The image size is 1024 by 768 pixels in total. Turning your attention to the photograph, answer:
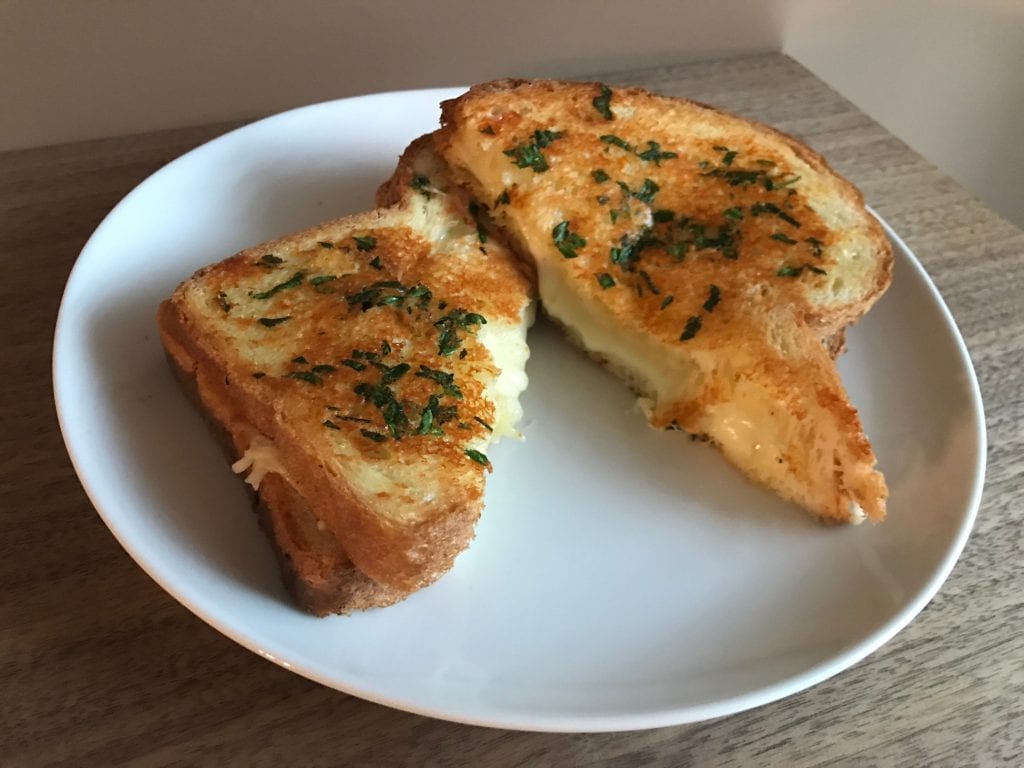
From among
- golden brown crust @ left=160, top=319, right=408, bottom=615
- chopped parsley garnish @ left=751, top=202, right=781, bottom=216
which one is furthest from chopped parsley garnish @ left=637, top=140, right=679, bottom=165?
golden brown crust @ left=160, top=319, right=408, bottom=615

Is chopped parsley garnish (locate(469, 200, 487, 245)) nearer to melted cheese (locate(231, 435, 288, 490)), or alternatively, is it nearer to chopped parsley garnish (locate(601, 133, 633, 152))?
chopped parsley garnish (locate(601, 133, 633, 152))

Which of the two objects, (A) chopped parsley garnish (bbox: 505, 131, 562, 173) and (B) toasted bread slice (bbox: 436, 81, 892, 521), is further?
(A) chopped parsley garnish (bbox: 505, 131, 562, 173)

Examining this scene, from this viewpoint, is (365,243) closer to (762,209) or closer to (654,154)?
(654,154)

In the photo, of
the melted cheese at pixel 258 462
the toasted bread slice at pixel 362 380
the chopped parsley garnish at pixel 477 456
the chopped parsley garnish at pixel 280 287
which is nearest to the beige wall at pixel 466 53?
the toasted bread slice at pixel 362 380

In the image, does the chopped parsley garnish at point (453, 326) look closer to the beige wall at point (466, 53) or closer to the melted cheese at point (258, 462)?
the melted cheese at point (258, 462)

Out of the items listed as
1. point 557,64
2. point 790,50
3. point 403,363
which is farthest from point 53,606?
point 790,50

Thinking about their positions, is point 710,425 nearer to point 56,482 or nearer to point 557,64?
point 56,482

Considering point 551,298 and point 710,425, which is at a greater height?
point 551,298
